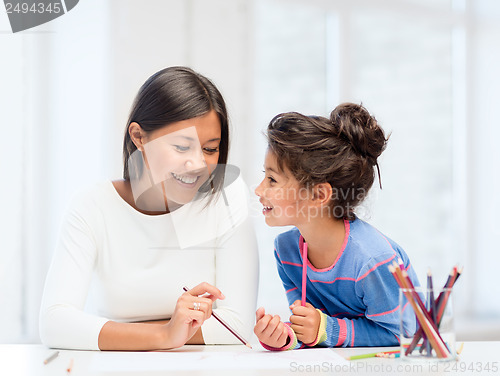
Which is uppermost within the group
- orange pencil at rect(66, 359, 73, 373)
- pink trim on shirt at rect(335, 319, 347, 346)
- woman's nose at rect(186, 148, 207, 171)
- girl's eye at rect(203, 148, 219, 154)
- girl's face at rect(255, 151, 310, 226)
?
girl's eye at rect(203, 148, 219, 154)

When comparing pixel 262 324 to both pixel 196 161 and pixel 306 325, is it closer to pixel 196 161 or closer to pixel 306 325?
pixel 306 325

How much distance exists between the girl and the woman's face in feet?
0.45

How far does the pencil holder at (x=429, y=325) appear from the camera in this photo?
87cm

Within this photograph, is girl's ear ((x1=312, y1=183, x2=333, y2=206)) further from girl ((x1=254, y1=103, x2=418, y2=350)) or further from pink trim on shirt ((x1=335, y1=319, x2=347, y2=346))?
pink trim on shirt ((x1=335, y1=319, x2=347, y2=346))

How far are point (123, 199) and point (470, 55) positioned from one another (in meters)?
1.81

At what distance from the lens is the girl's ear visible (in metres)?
1.23

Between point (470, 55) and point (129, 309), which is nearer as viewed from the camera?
point (129, 309)

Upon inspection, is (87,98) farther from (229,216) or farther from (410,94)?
(410,94)

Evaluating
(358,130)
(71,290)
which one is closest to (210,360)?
(71,290)

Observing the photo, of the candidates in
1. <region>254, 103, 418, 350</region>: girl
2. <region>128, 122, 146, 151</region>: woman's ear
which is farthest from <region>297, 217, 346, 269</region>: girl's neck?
<region>128, 122, 146, 151</region>: woman's ear

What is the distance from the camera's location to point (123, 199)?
124 cm

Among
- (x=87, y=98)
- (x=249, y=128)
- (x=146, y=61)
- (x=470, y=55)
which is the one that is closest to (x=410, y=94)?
(x=470, y=55)

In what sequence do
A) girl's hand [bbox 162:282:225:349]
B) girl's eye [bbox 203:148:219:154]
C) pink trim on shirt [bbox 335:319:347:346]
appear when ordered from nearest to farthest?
1. girl's hand [bbox 162:282:225:349]
2. pink trim on shirt [bbox 335:319:347:346]
3. girl's eye [bbox 203:148:219:154]

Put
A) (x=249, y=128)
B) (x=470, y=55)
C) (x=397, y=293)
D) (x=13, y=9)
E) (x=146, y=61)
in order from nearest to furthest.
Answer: (x=397, y=293) < (x=13, y=9) < (x=146, y=61) < (x=249, y=128) < (x=470, y=55)
